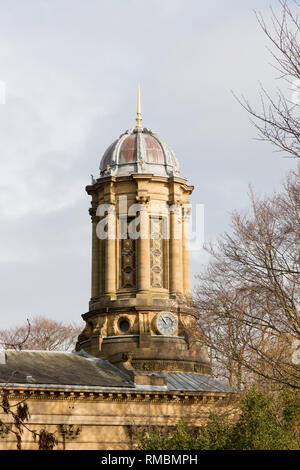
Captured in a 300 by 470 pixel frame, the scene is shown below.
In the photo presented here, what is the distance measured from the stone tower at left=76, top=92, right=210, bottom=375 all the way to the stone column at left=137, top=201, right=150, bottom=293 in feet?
0.20

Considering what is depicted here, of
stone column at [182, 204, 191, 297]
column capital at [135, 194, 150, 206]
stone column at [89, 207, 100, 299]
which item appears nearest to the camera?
column capital at [135, 194, 150, 206]

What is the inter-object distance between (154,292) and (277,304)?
25.4 metres

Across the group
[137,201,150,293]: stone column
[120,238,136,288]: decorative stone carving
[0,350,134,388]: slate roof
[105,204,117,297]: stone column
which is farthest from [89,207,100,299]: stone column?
[0,350,134,388]: slate roof

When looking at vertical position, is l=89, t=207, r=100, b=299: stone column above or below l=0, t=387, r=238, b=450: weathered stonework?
above

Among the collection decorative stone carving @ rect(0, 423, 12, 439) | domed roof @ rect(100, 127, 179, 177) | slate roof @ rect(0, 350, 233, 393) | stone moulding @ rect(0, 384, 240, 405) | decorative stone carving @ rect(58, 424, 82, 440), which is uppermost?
domed roof @ rect(100, 127, 179, 177)

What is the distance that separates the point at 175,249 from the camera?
54.4 m

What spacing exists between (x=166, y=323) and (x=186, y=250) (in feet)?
19.2

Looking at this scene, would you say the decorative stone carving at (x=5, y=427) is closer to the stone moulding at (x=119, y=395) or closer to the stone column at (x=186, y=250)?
the stone moulding at (x=119, y=395)

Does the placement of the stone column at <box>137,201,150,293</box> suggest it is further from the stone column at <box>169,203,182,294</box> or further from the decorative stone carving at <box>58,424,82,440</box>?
the decorative stone carving at <box>58,424,82,440</box>

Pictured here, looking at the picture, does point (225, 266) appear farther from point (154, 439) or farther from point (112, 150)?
point (112, 150)

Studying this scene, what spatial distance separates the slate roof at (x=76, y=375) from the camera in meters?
44.6

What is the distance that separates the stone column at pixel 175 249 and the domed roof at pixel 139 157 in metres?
2.63

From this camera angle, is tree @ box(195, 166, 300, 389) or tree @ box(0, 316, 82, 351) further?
tree @ box(0, 316, 82, 351)

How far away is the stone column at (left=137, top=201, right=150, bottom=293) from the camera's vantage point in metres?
52.9
